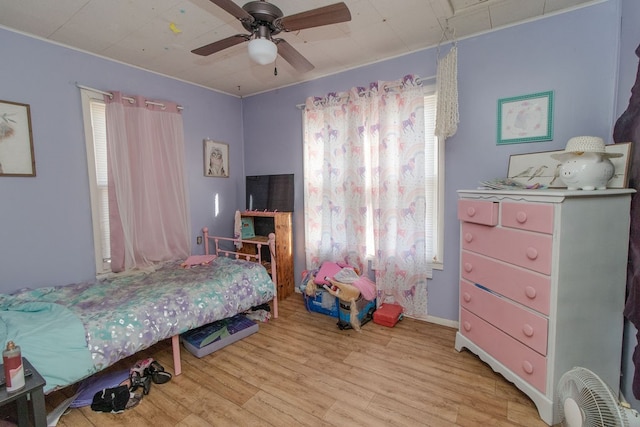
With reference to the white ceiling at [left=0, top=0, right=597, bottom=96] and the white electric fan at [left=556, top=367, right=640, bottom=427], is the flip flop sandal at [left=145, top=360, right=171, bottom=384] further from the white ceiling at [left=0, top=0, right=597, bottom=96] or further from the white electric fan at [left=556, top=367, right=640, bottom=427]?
the white ceiling at [left=0, top=0, right=597, bottom=96]

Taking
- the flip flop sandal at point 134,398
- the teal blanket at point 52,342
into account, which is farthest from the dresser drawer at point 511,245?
the teal blanket at point 52,342

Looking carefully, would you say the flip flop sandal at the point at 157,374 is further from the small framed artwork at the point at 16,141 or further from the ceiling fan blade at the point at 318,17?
the ceiling fan blade at the point at 318,17

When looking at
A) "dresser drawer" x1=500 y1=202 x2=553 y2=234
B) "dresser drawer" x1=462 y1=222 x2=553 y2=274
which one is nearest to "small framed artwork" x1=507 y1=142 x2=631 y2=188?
"dresser drawer" x1=500 y1=202 x2=553 y2=234

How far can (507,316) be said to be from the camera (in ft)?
6.15

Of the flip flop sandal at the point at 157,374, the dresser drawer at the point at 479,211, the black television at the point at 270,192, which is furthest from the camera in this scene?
the black television at the point at 270,192

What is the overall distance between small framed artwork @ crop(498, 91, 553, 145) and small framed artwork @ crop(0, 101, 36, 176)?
390 cm

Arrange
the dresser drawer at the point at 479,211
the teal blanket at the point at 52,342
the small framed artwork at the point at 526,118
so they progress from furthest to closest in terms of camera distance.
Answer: the small framed artwork at the point at 526,118 < the dresser drawer at the point at 479,211 < the teal blanket at the point at 52,342

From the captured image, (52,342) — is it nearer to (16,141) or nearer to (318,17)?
(16,141)

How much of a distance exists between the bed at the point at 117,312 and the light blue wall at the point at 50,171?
0.29m

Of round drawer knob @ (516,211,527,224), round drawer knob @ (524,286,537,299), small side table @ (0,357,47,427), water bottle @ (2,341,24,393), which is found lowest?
small side table @ (0,357,47,427)

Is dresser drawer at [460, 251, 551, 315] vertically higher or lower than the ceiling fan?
lower

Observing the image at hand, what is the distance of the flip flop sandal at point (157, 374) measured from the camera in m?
2.06

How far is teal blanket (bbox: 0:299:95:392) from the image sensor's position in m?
1.57

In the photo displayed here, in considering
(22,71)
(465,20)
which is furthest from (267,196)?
(465,20)
